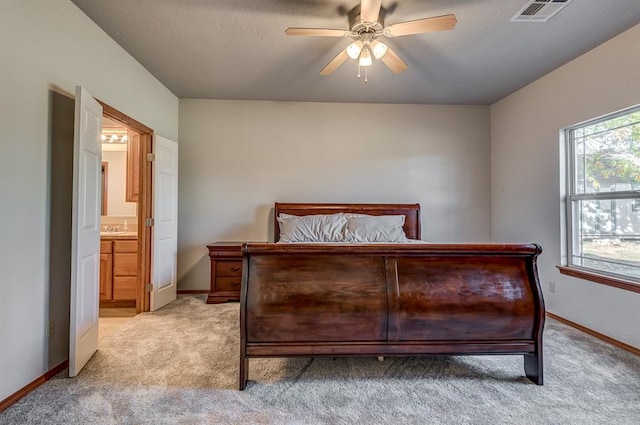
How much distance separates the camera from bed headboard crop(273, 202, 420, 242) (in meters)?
4.09

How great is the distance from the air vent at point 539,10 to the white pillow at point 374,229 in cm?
232

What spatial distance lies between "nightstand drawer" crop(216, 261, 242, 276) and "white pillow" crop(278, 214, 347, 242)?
647mm

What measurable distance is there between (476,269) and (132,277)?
3.80 meters

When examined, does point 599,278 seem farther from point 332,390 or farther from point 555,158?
point 332,390

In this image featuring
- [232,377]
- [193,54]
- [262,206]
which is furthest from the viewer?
[262,206]

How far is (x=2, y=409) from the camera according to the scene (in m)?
1.70

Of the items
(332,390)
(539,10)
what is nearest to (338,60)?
(539,10)

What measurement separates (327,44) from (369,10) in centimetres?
80

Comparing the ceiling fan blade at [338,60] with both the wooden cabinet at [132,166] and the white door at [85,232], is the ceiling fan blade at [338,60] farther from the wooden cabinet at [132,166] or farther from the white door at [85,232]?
the wooden cabinet at [132,166]

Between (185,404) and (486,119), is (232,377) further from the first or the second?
(486,119)

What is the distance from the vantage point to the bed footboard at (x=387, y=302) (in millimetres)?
1901

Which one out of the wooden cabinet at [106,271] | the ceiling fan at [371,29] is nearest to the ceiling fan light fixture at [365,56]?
the ceiling fan at [371,29]

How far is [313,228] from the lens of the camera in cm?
371

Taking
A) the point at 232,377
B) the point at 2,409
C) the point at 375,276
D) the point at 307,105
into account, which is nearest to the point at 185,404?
the point at 232,377
